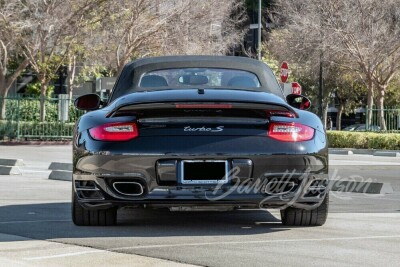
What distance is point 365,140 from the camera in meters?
43.0

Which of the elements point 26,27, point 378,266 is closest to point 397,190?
point 378,266

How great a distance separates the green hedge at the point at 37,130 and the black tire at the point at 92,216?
115ft

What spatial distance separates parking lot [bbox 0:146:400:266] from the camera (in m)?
7.02

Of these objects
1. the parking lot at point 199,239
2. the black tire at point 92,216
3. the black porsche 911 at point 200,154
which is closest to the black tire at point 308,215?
the parking lot at point 199,239

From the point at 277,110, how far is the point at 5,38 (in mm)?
37224

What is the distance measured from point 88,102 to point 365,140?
111ft

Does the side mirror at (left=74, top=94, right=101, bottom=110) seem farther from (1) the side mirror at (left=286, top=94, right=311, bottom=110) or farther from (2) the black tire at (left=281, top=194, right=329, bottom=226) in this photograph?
(2) the black tire at (left=281, top=194, right=329, bottom=226)

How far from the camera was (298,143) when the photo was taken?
8609 millimetres

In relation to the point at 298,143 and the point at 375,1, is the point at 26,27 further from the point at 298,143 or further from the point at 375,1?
the point at 298,143

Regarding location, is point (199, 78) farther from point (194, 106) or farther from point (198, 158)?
point (198, 158)

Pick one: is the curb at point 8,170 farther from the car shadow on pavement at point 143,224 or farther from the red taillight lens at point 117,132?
the red taillight lens at point 117,132

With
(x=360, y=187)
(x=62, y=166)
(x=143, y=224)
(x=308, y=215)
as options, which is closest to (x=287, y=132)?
(x=308, y=215)

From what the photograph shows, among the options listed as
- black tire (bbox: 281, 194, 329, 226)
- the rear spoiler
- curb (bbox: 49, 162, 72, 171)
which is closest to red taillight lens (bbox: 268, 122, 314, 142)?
the rear spoiler

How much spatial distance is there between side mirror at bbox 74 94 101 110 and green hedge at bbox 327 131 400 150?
32833 mm
